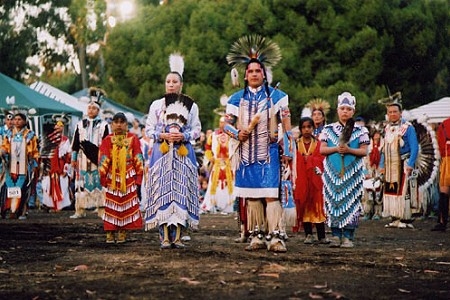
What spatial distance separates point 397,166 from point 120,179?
16.4 ft

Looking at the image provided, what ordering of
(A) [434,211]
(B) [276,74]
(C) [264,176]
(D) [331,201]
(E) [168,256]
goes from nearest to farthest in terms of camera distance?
(E) [168,256], (C) [264,176], (D) [331,201], (A) [434,211], (B) [276,74]

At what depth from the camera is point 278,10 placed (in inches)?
1244

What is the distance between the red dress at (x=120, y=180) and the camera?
956cm

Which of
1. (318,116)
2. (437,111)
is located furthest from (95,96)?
(437,111)

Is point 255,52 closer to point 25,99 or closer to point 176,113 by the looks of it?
point 176,113

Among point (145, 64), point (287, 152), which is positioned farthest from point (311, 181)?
point (145, 64)

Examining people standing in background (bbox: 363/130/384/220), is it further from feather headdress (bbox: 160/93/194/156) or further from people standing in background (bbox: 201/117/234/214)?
feather headdress (bbox: 160/93/194/156)

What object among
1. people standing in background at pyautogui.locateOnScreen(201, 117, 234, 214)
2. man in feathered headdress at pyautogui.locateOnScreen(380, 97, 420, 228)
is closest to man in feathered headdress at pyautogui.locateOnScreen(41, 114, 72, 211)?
people standing in background at pyautogui.locateOnScreen(201, 117, 234, 214)

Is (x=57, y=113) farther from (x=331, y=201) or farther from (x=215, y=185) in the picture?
(x=331, y=201)

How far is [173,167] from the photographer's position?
29.1 ft

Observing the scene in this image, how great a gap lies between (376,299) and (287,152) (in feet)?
10.4

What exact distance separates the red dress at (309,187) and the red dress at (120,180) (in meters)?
1.73

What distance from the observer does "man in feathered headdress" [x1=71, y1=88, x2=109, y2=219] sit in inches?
550

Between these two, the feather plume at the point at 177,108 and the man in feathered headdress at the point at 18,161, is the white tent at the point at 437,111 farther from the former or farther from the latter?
the feather plume at the point at 177,108
